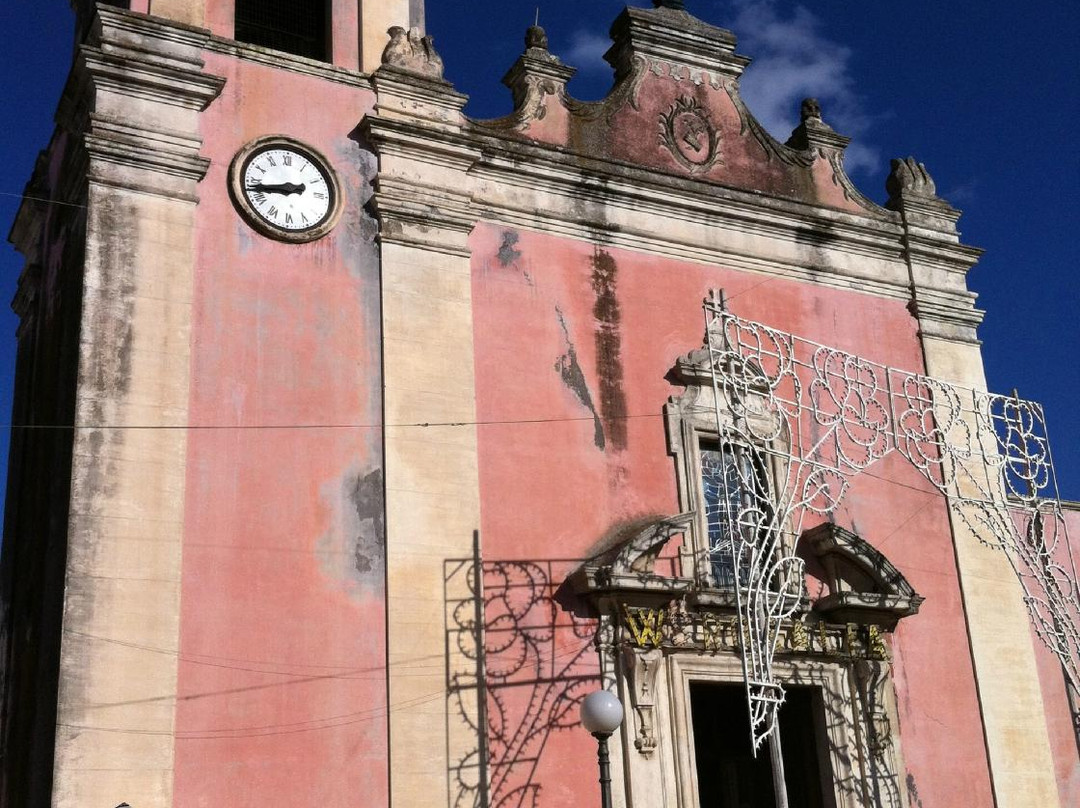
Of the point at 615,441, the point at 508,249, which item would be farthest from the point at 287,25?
the point at 615,441

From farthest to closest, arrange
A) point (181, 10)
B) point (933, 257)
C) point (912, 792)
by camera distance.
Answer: point (933, 257)
point (912, 792)
point (181, 10)

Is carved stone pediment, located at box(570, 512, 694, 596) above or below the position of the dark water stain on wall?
below

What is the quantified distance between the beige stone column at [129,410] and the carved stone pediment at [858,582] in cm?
633

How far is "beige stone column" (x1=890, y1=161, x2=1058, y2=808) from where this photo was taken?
1504 cm

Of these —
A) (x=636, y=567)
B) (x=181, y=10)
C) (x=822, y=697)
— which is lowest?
(x=822, y=697)

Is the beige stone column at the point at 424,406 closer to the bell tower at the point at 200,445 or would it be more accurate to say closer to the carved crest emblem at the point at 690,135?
the bell tower at the point at 200,445

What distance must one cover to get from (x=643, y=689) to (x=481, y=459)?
2527mm

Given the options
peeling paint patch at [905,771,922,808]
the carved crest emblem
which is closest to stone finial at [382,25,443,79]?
the carved crest emblem

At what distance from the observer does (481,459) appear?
13391 millimetres

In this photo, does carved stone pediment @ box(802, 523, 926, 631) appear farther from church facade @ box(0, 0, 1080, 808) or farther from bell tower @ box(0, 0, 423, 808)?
bell tower @ box(0, 0, 423, 808)

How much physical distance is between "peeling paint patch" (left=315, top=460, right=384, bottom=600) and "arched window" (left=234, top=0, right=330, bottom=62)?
4550 millimetres

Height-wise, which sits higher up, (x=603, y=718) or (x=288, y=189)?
(x=288, y=189)

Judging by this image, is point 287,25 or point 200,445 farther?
point 287,25

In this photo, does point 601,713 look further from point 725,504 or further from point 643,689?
point 725,504
